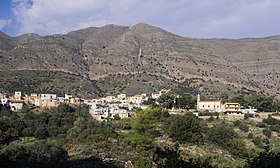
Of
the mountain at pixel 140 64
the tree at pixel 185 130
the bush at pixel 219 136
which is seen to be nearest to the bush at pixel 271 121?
the bush at pixel 219 136

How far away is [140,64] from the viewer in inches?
3964

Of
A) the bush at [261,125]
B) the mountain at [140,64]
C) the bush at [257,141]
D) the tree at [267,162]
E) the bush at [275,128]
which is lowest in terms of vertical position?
the bush at [257,141]

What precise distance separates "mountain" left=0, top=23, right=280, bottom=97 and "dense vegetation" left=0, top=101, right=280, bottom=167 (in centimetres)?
3395

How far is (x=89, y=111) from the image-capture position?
176 ft

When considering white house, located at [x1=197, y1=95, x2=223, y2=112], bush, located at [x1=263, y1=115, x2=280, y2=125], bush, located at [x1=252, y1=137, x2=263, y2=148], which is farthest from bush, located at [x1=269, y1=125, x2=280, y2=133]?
white house, located at [x1=197, y1=95, x2=223, y2=112]

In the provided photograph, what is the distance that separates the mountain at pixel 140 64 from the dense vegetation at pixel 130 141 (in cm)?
3395

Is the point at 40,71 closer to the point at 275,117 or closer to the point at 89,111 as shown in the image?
the point at 89,111

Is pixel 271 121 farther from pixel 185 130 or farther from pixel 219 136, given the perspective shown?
pixel 185 130

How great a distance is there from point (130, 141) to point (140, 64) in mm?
70187

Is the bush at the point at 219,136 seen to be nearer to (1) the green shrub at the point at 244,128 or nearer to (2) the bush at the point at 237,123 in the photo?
(1) the green shrub at the point at 244,128

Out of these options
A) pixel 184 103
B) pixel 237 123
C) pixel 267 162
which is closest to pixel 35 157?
pixel 267 162

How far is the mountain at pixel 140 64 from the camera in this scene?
8294 centimetres

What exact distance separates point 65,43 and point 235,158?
96.1 metres

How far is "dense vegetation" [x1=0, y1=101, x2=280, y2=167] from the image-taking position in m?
24.2
